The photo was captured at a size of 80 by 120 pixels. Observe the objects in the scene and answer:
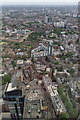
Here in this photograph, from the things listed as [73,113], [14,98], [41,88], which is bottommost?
[73,113]

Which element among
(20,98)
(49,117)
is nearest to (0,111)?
(20,98)

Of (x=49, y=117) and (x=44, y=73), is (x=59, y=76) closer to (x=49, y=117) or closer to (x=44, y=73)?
(x=44, y=73)

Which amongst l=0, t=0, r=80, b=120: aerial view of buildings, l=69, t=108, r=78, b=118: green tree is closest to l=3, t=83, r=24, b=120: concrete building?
l=0, t=0, r=80, b=120: aerial view of buildings

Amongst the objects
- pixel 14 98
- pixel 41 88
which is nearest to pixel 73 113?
pixel 41 88

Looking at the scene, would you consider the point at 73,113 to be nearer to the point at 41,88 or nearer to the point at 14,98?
the point at 41,88

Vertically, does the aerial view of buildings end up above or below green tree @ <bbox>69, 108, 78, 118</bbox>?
above

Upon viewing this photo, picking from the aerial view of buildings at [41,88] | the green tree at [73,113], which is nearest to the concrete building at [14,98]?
the aerial view of buildings at [41,88]

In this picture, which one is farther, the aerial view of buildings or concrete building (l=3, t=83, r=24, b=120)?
the aerial view of buildings

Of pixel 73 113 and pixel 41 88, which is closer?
pixel 73 113

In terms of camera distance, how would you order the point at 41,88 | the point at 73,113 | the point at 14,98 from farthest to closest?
1. the point at 41,88
2. the point at 73,113
3. the point at 14,98

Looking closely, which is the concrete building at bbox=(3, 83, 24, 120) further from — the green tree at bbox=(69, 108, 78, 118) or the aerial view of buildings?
the green tree at bbox=(69, 108, 78, 118)

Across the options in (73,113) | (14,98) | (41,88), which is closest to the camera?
(14,98)
